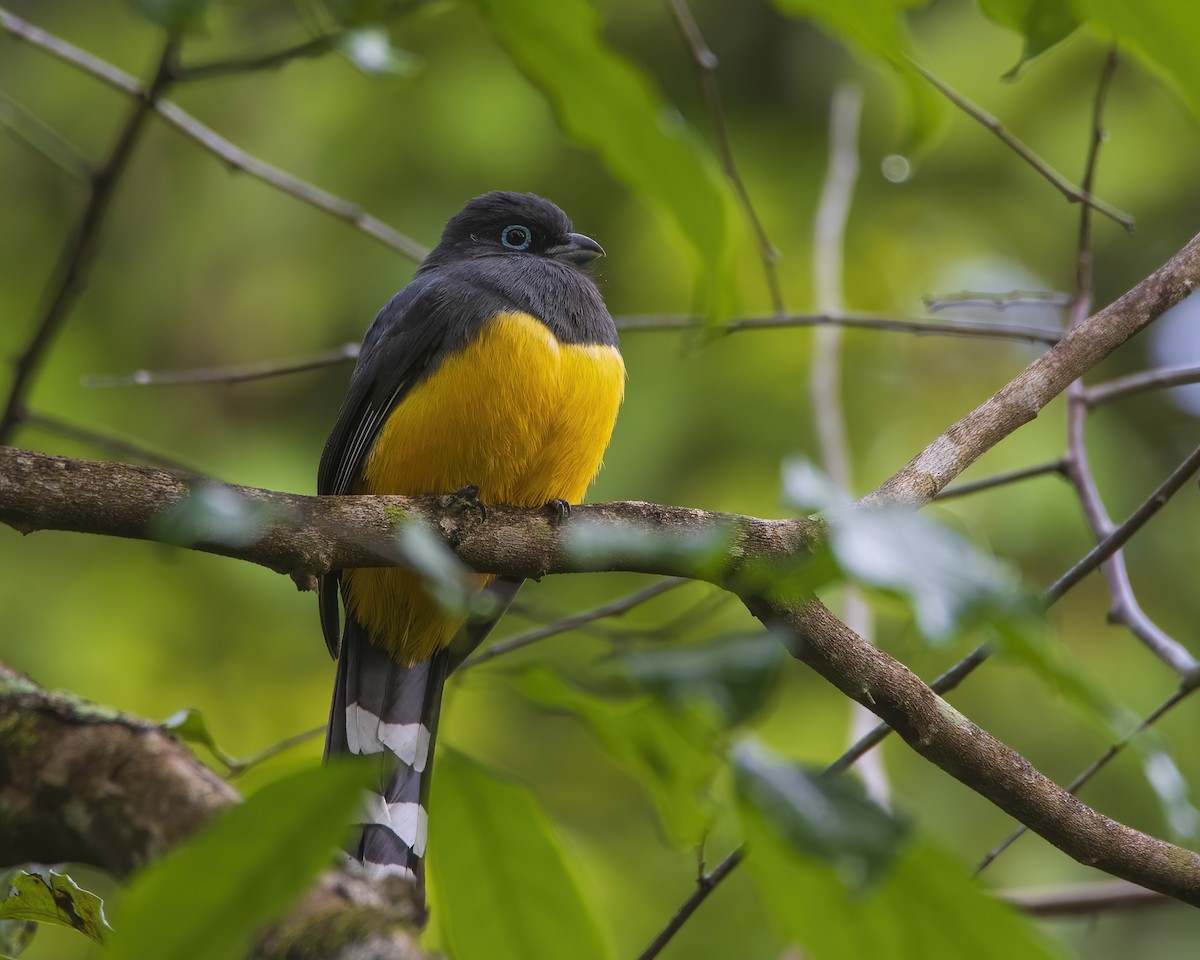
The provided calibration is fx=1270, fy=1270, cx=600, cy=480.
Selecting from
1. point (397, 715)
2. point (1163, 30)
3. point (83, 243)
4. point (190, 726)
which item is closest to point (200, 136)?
point (83, 243)

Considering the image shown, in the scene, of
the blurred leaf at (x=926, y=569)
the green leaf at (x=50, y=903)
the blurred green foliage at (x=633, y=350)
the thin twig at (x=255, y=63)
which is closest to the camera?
the blurred leaf at (x=926, y=569)

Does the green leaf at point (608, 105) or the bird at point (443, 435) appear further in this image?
the bird at point (443, 435)

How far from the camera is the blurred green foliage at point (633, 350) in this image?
573cm

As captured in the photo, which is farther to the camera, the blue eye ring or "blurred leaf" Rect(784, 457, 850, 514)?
the blue eye ring

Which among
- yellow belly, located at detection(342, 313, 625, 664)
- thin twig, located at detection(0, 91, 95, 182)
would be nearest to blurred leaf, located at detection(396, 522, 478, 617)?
thin twig, located at detection(0, 91, 95, 182)

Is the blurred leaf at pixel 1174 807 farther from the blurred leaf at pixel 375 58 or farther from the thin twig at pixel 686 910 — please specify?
the blurred leaf at pixel 375 58

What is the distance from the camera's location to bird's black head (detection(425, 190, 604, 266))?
4.36 metres

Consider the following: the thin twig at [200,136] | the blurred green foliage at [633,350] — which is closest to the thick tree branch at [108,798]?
the thin twig at [200,136]

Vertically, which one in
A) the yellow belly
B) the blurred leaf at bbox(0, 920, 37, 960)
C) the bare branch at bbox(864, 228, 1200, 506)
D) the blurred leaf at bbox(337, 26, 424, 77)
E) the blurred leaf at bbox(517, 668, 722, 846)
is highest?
the yellow belly

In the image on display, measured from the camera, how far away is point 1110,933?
6.23 meters

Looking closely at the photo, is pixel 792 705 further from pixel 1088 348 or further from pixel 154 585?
pixel 1088 348

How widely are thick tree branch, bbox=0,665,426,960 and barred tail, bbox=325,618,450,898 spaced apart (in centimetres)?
144

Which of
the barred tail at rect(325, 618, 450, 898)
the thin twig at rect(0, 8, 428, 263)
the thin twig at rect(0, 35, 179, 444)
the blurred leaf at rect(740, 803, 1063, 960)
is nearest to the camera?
the blurred leaf at rect(740, 803, 1063, 960)

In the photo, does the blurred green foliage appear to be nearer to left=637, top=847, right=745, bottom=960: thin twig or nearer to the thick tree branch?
left=637, top=847, right=745, bottom=960: thin twig
